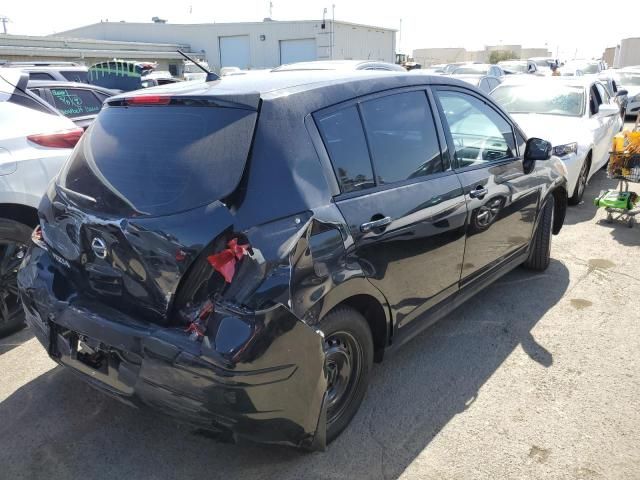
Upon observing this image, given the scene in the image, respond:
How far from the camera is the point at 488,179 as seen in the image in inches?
144

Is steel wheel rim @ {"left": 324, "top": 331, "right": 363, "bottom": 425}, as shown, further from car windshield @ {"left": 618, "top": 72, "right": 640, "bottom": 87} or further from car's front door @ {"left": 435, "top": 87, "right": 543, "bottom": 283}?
car windshield @ {"left": 618, "top": 72, "right": 640, "bottom": 87}

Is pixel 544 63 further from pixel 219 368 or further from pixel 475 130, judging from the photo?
pixel 219 368

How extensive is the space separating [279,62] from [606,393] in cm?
4340

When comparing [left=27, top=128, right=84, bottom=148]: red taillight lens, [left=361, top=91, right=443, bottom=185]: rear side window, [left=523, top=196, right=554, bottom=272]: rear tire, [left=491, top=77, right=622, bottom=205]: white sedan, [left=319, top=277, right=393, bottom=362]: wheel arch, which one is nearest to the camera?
[left=319, top=277, right=393, bottom=362]: wheel arch

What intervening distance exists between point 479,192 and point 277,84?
1.56 metres

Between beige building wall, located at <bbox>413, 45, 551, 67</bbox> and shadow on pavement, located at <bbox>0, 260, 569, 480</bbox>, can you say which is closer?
shadow on pavement, located at <bbox>0, 260, 569, 480</bbox>

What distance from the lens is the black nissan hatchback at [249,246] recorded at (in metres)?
2.16

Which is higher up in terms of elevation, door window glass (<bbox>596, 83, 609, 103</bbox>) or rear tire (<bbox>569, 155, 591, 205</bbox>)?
door window glass (<bbox>596, 83, 609, 103</bbox>)

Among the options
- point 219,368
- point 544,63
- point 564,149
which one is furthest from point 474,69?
point 544,63

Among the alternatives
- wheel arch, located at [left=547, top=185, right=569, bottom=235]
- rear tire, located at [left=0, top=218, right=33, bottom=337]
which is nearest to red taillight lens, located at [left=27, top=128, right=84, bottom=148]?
rear tire, located at [left=0, top=218, right=33, bottom=337]

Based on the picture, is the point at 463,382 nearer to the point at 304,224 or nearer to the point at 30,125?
the point at 304,224

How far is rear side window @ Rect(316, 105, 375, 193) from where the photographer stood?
2.62 m

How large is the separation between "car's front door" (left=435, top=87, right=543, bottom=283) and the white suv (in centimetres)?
287

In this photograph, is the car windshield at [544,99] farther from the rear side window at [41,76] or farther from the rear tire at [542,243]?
the rear side window at [41,76]
